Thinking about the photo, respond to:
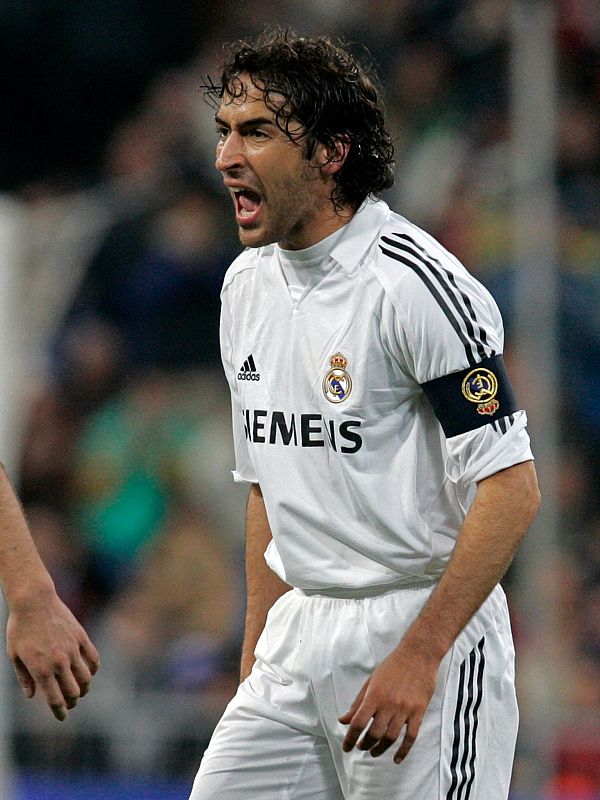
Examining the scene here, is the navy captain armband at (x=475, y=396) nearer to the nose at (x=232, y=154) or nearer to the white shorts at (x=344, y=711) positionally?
the white shorts at (x=344, y=711)

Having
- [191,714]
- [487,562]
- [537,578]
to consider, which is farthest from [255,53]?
[191,714]

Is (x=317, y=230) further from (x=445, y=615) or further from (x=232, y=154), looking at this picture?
(x=445, y=615)

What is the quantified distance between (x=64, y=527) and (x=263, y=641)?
3.43 m

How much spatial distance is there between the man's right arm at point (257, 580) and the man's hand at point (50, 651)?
29.4 inches

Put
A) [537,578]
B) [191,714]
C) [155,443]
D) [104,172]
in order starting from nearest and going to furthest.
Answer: [537,578], [191,714], [155,443], [104,172]

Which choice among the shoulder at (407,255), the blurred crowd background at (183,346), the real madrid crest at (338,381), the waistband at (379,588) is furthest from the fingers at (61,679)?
the blurred crowd background at (183,346)

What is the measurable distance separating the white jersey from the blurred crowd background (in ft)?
9.60

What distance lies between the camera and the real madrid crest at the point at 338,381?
9.49 ft

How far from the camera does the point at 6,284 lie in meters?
4.54

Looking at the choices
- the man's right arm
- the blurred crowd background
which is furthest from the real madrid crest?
the blurred crowd background

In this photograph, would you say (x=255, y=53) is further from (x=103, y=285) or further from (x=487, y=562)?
(x=103, y=285)

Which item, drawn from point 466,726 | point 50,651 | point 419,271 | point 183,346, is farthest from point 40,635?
point 183,346

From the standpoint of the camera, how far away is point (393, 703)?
2.62m

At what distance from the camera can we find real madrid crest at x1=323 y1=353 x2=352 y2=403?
2893 mm
